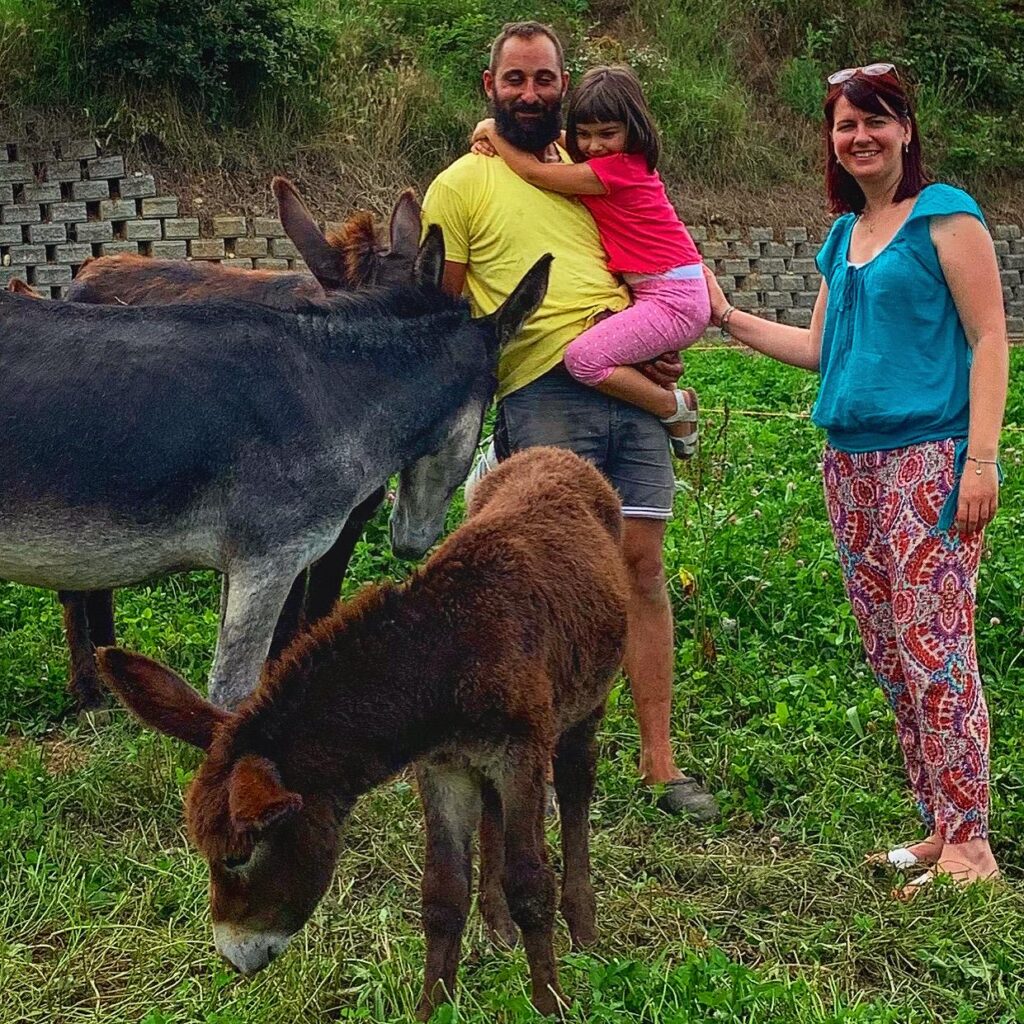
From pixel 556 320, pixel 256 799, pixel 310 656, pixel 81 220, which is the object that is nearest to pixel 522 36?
pixel 556 320

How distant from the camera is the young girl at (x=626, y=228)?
4879 mm

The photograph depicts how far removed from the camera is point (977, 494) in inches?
172

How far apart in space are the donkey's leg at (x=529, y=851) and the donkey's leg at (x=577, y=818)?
19.7 inches

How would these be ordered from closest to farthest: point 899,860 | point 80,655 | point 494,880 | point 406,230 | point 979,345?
point 494,880 → point 979,345 → point 899,860 → point 406,230 → point 80,655

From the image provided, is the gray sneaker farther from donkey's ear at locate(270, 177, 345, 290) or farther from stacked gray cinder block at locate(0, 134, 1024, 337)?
stacked gray cinder block at locate(0, 134, 1024, 337)

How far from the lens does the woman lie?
4434 millimetres

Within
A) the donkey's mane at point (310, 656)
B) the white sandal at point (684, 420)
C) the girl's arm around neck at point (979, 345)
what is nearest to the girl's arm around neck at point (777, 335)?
the white sandal at point (684, 420)

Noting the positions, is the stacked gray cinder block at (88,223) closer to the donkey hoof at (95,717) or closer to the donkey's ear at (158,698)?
the donkey hoof at (95,717)

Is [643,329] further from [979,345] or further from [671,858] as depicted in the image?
[671,858]

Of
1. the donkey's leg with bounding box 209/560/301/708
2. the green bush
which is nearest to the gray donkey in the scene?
the donkey's leg with bounding box 209/560/301/708

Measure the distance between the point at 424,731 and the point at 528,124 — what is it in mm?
2381

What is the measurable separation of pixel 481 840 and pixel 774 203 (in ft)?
61.9

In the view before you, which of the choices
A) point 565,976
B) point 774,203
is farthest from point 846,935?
point 774,203

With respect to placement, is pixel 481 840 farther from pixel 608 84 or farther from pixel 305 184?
pixel 305 184
